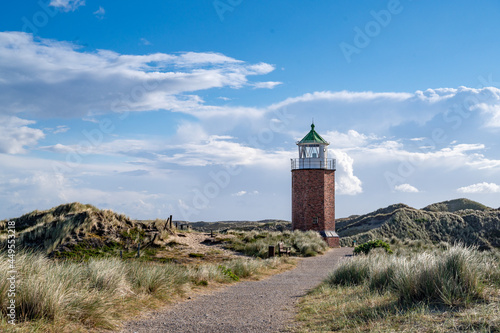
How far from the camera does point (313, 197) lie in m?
35.2

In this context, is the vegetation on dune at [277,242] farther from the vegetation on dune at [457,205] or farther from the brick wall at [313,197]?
the vegetation on dune at [457,205]

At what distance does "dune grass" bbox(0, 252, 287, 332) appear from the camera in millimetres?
6719

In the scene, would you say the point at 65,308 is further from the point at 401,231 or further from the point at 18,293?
the point at 401,231

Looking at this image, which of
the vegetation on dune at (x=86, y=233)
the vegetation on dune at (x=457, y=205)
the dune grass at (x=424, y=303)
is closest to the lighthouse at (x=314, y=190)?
the vegetation on dune at (x=86, y=233)

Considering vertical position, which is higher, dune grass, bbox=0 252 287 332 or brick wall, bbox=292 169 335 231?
brick wall, bbox=292 169 335 231

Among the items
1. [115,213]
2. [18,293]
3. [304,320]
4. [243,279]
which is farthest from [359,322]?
[115,213]

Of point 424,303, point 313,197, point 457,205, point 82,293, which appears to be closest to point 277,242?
point 313,197

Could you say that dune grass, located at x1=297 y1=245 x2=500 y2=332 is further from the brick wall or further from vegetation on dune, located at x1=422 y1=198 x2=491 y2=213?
vegetation on dune, located at x1=422 y1=198 x2=491 y2=213

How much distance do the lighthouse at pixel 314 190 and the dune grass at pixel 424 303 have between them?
25.4m

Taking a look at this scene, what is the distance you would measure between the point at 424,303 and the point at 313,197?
27.8 m

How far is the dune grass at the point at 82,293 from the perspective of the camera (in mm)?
6719

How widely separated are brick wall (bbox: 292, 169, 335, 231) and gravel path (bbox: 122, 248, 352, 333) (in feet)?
70.6

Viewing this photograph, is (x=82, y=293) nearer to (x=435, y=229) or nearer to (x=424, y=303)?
(x=424, y=303)

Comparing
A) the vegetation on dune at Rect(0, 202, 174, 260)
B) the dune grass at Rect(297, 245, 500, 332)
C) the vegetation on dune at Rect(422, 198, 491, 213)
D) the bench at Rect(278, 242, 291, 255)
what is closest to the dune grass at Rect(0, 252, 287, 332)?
the dune grass at Rect(297, 245, 500, 332)
